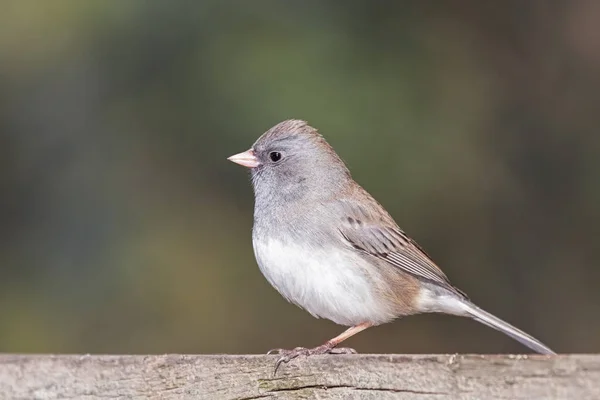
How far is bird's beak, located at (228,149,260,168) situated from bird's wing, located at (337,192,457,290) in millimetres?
290

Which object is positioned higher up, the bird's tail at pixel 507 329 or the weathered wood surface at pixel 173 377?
the bird's tail at pixel 507 329

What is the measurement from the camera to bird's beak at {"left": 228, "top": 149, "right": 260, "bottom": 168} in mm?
2811

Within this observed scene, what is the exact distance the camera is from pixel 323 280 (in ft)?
8.30

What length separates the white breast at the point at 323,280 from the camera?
8.29 feet

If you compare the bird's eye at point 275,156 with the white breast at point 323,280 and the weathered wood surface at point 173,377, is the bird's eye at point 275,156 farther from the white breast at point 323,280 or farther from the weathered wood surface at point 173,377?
the weathered wood surface at point 173,377

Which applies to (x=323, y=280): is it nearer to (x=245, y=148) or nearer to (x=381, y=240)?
(x=381, y=240)

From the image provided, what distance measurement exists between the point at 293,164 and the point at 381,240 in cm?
34

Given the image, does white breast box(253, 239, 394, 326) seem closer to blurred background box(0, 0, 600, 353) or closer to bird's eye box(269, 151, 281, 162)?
bird's eye box(269, 151, 281, 162)

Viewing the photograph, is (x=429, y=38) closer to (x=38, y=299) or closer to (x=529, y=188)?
(x=529, y=188)

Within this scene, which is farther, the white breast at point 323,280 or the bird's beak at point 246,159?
the bird's beak at point 246,159

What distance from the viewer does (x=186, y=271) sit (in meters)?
4.11

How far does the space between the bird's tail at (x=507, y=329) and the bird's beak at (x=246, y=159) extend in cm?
74

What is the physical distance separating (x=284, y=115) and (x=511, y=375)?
2269 millimetres

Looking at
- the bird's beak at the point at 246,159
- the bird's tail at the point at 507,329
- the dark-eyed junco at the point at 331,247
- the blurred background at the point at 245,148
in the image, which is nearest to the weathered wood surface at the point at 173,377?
the dark-eyed junco at the point at 331,247
